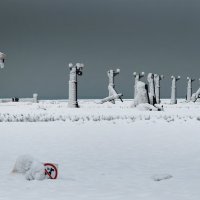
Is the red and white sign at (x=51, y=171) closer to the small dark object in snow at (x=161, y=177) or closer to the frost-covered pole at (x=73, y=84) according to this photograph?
the small dark object in snow at (x=161, y=177)

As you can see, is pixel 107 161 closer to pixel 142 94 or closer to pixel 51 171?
pixel 51 171

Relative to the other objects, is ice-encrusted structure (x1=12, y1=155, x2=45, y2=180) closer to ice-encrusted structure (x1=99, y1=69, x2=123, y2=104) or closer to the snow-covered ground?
the snow-covered ground

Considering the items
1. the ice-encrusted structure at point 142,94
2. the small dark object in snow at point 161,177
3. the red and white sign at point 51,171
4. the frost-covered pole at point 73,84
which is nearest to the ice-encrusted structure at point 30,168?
the red and white sign at point 51,171

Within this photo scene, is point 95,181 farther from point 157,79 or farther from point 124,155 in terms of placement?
point 157,79

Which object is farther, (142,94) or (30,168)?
(142,94)

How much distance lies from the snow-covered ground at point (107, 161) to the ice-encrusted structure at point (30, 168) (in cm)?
15

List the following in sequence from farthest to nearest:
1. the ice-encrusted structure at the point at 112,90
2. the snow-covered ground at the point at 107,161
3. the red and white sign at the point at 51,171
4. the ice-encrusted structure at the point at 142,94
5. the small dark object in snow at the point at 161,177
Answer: the ice-encrusted structure at the point at 112,90, the ice-encrusted structure at the point at 142,94, the red and white sign at the point at 51,171, the small dark object in snow at the point at 161,177, the snow-covered ground at the point at 107,161

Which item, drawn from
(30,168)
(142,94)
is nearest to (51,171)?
(30,168)

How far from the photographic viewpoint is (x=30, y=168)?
8.27 m

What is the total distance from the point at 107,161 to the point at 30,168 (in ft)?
8.39

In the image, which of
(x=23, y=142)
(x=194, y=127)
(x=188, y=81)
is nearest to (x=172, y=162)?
(x=23, y=142)

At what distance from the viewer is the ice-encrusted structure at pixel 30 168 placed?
8117 mm

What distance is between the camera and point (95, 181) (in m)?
7.98

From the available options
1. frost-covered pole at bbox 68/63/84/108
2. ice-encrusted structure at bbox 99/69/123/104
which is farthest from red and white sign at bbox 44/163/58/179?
ice-encrusted structure at bbox 99/69/123/104
